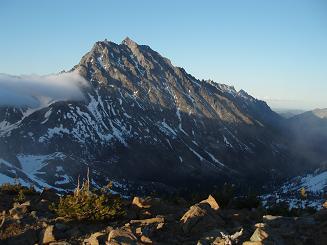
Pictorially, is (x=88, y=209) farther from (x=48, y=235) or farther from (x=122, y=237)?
(x=122, y=237)

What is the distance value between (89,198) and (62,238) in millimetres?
4008

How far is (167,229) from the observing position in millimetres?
25766

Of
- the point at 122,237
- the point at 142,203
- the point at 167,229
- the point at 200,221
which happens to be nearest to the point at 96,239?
the point at 122,237

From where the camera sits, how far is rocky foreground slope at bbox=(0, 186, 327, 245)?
74.8 ft

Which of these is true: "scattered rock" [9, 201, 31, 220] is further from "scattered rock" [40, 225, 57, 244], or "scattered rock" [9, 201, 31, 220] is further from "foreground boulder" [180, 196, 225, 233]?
"foreground boulder" [180, 196, 225, 233]

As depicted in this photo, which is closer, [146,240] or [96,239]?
[146,240]

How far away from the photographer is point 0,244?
26.0 meters

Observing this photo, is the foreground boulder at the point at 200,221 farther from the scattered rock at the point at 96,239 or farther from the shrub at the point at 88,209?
the shrub at the point at 88,209

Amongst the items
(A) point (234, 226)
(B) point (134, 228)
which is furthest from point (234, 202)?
(B) point (134, 228)

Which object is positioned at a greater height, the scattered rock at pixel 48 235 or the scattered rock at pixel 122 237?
the scattered rock at pixel 48 235

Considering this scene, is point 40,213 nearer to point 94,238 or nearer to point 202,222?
point 94,238

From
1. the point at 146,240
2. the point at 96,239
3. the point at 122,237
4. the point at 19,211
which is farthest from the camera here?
the point at 19,211

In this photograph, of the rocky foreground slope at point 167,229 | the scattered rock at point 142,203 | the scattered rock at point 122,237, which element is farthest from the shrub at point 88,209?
the scattered rock at point 142,203

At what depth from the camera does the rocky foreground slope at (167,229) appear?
74.8 feet
